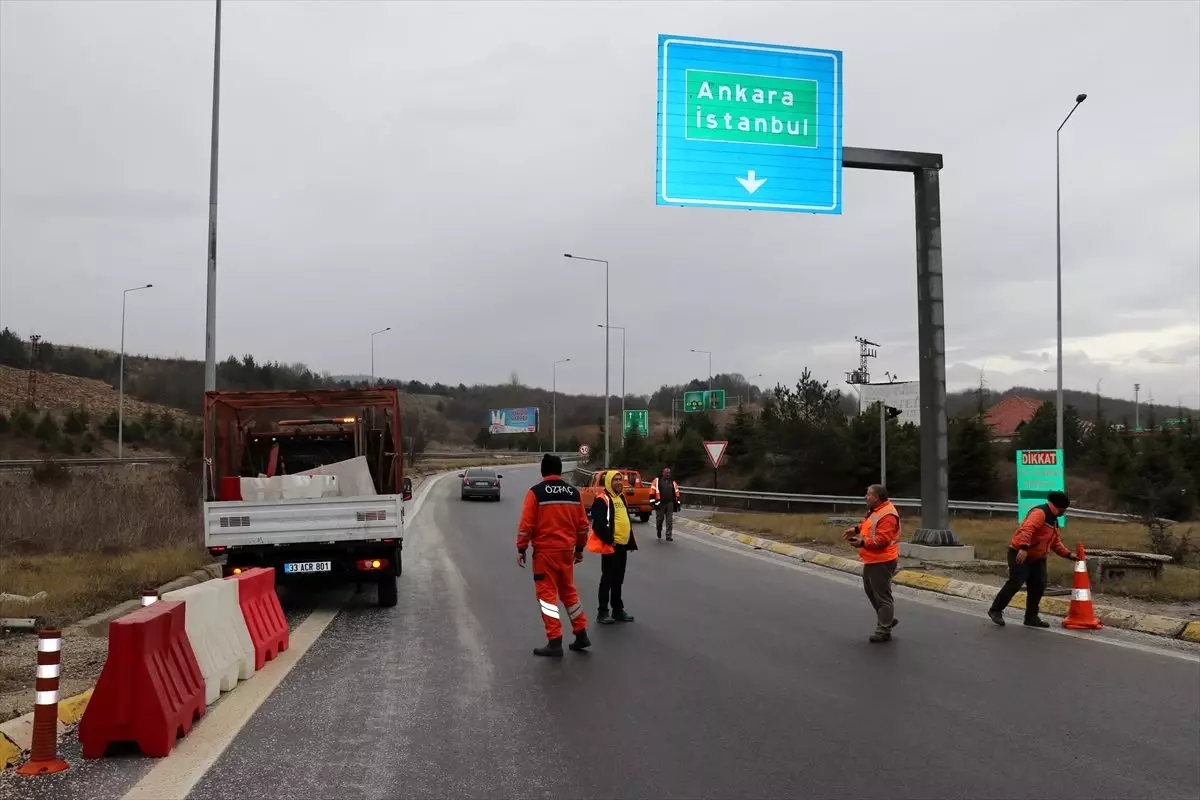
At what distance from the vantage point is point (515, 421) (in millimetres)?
111062

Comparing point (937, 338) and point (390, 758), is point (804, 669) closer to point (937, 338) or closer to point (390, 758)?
point (390, 758)

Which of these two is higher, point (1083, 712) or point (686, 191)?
point (686, 191)

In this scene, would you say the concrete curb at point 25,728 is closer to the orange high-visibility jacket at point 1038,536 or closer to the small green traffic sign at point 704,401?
the orange high-visibility jacket at point 1038,536

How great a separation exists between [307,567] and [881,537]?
21.4 feet

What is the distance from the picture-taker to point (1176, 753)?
568 cm

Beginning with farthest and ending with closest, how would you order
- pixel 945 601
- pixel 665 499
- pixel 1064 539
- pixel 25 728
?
pixel 665 499
pixel 1064 539
pixel 945 601
pixel 25 728

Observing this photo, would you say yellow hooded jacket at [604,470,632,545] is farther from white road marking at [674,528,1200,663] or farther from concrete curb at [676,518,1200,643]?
concrete curb at [676,518,1200,643]

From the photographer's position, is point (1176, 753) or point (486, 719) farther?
point (486, 719)

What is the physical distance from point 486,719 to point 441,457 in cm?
10091

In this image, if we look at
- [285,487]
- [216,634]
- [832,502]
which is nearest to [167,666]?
[216,634]

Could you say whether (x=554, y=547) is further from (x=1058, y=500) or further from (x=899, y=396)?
(x=899, y=396)

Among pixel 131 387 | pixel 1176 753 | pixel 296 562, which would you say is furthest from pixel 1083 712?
pixel 131 387

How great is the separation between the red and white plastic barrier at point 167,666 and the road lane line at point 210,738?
9 cm

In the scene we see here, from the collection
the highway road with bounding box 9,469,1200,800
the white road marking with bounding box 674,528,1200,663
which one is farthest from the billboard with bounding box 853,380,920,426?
the highway road with bounding box 9,469,1200,800
